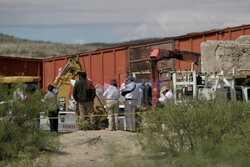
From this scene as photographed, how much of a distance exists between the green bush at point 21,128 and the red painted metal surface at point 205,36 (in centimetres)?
740

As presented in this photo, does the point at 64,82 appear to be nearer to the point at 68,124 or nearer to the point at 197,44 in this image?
the point at 68,124

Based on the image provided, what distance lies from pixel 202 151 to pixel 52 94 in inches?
292

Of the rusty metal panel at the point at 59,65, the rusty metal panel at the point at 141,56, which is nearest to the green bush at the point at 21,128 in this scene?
the rusty metal panel at the point at 141,56

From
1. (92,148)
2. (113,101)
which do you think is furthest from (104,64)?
(92,148)

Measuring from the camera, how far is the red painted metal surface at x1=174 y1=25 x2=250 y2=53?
1276 cm

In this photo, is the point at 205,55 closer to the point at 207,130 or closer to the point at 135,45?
the point at 135,45

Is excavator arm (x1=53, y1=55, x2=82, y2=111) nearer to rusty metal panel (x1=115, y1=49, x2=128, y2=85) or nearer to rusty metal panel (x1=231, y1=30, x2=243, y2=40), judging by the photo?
rusty metal panel (x1=115, y1=49, x2=128, y2=85)

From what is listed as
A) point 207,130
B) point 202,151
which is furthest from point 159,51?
point 202,151

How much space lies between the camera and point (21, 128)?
7426 millimetres

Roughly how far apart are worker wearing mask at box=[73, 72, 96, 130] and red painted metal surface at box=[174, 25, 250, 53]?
4560 millimetres

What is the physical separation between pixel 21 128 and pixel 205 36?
8.20 m

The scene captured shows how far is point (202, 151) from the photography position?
402cm

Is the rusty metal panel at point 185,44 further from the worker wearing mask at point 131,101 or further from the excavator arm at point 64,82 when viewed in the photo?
the excavator arm at point 64,82

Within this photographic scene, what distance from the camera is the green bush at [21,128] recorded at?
6.96 m
